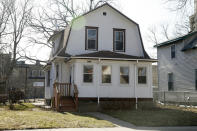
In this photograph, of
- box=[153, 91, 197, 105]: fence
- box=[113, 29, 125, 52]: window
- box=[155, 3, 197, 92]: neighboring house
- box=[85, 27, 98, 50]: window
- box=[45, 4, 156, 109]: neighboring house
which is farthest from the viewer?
box=[155, 3, 197, 92]: neighboring house

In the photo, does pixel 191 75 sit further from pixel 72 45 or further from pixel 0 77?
pixel 0 77

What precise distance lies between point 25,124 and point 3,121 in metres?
1.31

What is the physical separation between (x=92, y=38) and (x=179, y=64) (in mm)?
9371

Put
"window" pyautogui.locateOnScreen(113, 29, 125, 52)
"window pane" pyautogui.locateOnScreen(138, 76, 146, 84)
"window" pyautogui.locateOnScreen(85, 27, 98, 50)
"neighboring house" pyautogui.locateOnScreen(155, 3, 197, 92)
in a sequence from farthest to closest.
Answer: "neighboring house" pyautogui.locateOnScreen(155, 3, 197, 92) < "window" pyautogui.locateOnScreen(113, 29, 125, 52) < "window" pyautogui.locateOnScreen(85, 27, 98, 50) < "window pane" pyautogui.locateOnScreen(138, 76, 146, 84)

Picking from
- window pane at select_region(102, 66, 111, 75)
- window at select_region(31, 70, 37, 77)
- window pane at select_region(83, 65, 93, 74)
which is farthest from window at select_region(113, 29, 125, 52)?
window at select_region(31, 70, 37, 77)

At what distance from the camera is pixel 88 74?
1859 centimetres

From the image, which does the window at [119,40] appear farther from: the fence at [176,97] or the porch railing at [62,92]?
the fence at [176,97]

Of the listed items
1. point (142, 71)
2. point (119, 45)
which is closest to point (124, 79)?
point (142, 71)

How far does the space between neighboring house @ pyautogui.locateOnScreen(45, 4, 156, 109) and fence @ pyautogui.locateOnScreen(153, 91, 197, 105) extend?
446 cm

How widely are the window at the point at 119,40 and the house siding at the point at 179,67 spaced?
21.3ft

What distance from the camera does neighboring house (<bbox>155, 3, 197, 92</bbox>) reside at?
2261cm

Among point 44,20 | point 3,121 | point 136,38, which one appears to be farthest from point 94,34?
point 44,20

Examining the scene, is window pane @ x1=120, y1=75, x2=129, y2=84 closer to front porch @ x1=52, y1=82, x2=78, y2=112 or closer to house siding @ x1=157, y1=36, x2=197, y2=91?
front porch @ x1=52, y1=82, x2=78, y2=112

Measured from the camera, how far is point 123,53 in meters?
21.0
